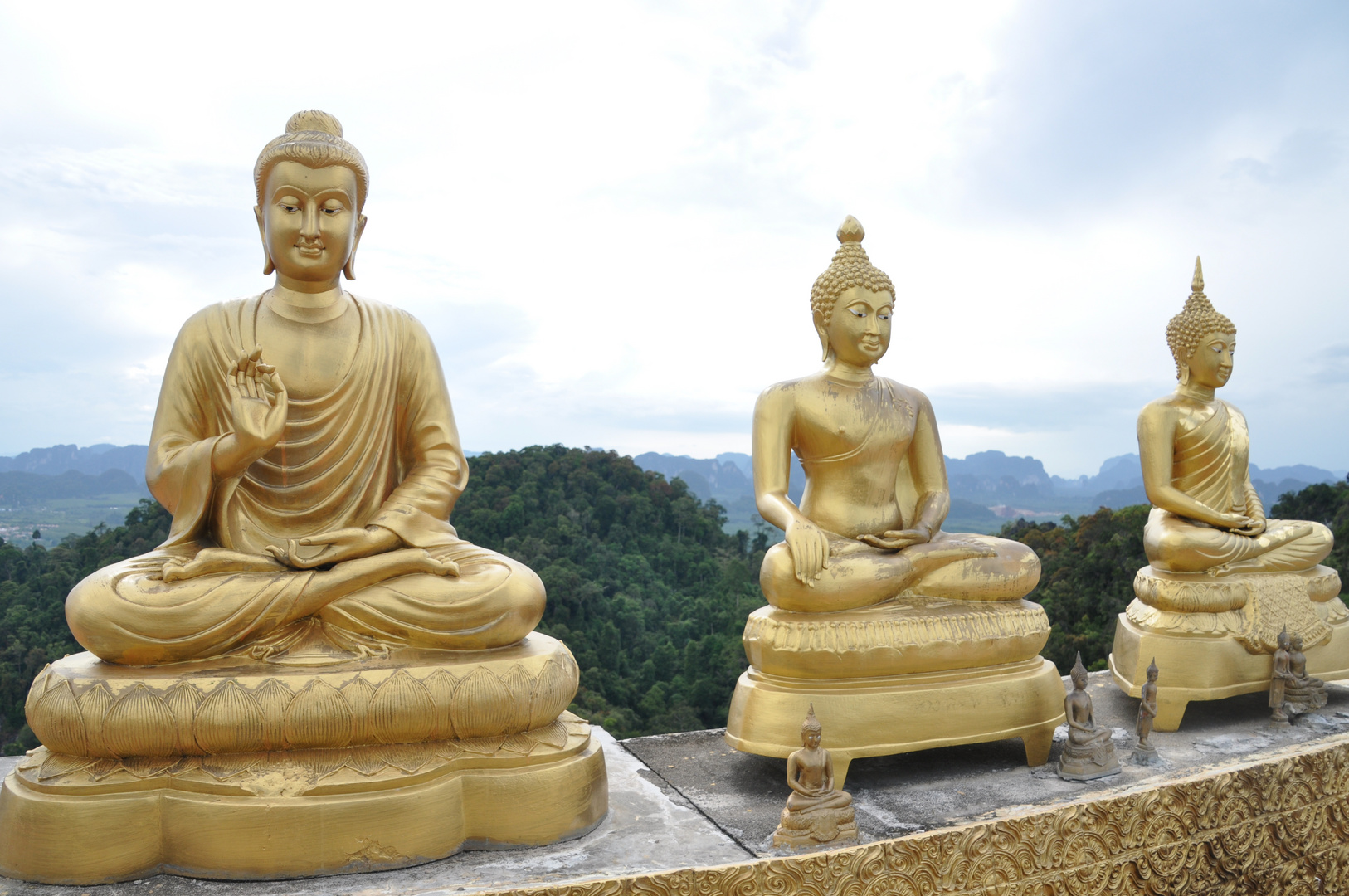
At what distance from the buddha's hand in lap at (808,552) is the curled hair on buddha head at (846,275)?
49.6 inches

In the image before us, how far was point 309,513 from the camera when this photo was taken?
517cm

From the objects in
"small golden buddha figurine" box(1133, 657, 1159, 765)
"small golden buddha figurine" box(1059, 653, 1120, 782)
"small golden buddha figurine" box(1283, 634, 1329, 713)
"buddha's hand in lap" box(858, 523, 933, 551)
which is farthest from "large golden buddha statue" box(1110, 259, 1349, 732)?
"buddha's hand in lap" box(858, 523, 933, 551)

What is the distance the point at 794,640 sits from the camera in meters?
5.28

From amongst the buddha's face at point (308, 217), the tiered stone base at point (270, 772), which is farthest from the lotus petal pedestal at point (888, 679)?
the buddha's face at point (308, 217)

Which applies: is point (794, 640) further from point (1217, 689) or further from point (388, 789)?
point (1217, 689)

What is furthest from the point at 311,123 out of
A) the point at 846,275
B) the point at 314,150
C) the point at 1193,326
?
the point at 1193,326

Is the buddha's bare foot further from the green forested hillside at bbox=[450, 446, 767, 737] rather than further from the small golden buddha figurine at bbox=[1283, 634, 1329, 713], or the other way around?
the green forested hillside at bbox=[450, 446, 767, 737]

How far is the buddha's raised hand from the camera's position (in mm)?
4676

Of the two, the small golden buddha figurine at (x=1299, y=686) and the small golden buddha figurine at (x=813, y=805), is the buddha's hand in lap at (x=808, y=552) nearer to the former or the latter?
the small golden buddha figurine at (x=813, y=805)

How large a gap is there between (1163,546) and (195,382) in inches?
227

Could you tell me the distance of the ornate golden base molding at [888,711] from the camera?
5219 millimetres

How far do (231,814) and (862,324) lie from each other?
3.82 metres

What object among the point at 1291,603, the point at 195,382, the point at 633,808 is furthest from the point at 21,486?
the point at 1291,603

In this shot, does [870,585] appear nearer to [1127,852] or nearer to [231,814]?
[1127,852]
